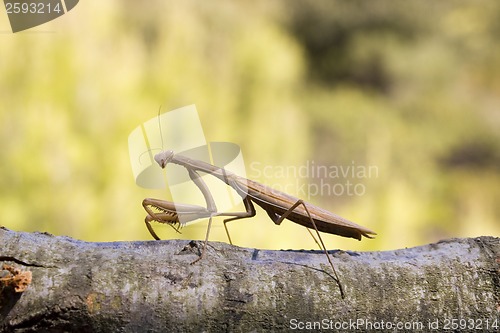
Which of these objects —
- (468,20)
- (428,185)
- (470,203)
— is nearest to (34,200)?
(428,185)

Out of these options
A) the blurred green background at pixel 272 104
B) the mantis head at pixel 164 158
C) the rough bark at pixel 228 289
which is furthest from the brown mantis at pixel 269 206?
the blurred green background at pixel 272 104

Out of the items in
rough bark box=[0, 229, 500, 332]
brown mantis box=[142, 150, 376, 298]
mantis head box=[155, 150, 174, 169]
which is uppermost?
mantis head box=[155, 150, 174, 169]

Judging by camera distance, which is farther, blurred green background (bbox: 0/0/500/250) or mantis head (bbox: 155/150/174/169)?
blurred green background (bbox: 0/0/500/250)

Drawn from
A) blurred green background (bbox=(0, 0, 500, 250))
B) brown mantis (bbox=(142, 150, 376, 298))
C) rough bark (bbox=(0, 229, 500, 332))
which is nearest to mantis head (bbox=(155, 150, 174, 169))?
brown mantis (bbox=(142, 150, 376, 298))

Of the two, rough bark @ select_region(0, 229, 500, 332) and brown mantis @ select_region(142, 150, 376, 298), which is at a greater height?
brown mantis @ select_region(142, 150, 376, 298)

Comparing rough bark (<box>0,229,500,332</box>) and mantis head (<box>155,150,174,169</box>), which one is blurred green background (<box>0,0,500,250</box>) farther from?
rough bark (<box>0,229,500,332</box>)

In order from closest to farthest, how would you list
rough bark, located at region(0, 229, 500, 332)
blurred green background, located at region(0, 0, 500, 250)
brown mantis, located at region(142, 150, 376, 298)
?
rough bark, located at region(0, 229, 500, 332)
brown mantis, located at region(142, 150, 376, 298)
blurred green background, located at region(0, 0, 500, 250)

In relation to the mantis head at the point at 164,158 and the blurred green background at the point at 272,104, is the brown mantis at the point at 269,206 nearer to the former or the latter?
the mantis head at the point at 164,158
